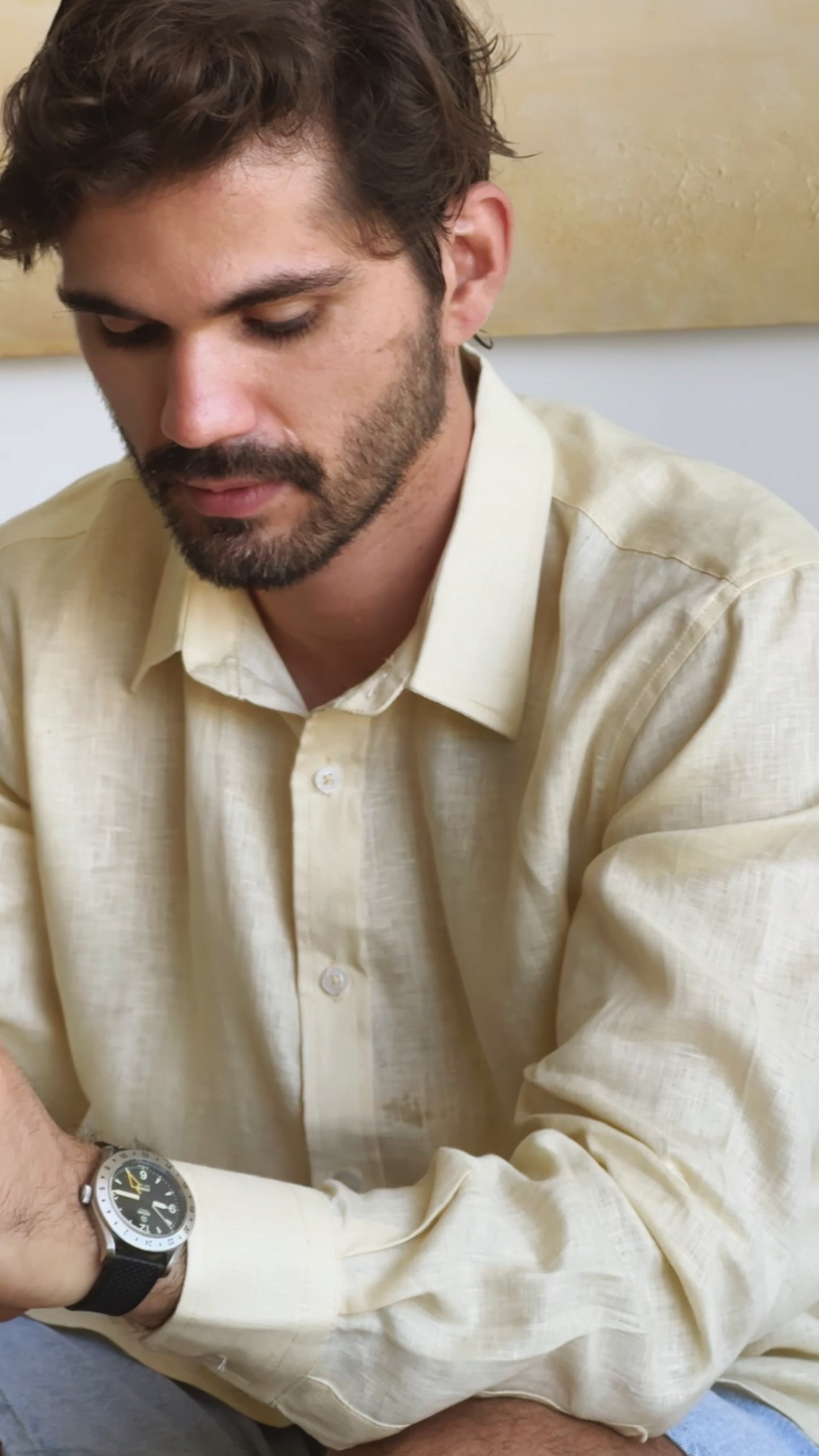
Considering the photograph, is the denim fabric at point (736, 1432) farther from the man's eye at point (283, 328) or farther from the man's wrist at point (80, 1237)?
the man's eye at point (283, 328)

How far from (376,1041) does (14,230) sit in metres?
0.63

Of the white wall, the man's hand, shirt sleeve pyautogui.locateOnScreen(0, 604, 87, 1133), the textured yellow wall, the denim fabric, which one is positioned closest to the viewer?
the man's hand

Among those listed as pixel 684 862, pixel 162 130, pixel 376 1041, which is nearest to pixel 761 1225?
pixel 684 862

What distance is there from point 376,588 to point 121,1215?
0.50 m

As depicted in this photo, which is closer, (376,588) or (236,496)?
(236,496)

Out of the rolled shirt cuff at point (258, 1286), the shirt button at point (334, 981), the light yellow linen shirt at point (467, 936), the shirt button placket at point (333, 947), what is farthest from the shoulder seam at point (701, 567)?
the rolled shirt cuff at point (258, 1286)

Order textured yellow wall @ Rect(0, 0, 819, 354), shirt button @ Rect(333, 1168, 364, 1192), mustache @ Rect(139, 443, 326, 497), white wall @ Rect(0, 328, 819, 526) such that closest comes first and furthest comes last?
1. mustache @ Rect(139, 443, 326, 497)
2. shirt button @ Rect(333, 1168, 364, 1192)
3. textured yellow wall @ Rect(0, 0, 819, 354)
4. white wall @ Rect(0, 328, 819, 526)

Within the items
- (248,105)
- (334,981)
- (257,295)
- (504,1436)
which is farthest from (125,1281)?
(248,105)

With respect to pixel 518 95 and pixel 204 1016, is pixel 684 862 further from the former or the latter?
pixel 518 95

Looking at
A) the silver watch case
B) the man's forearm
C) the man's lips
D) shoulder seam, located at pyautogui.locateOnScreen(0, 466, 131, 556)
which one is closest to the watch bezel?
the silver watch case

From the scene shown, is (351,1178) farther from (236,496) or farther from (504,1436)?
(236,496)

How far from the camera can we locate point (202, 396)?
3.36 feet

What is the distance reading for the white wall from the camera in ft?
5.38

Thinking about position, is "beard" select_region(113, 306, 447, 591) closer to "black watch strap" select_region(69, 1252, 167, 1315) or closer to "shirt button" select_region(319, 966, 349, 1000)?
"shirt button" select_region(319, 966, 349, 1000)
